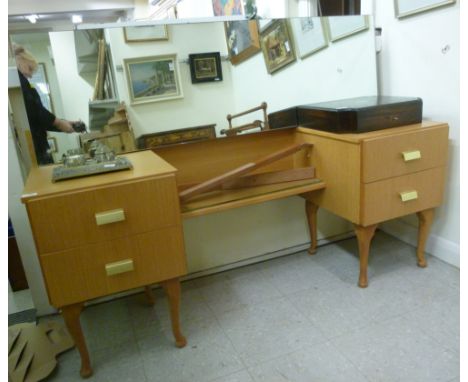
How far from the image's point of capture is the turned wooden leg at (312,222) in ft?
6.25

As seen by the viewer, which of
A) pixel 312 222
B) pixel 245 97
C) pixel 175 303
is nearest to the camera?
pixel 175 303

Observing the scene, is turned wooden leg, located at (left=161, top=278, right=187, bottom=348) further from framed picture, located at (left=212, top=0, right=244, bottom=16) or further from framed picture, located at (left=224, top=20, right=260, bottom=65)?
framed picture, located at (left=212, top=0, right=244, bottom=16)

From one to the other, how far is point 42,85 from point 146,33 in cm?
44

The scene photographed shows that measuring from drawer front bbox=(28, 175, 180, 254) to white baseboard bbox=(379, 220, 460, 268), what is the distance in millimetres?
1329

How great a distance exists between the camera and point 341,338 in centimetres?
136

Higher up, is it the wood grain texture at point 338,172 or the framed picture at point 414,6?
the framed picture at point 414,6

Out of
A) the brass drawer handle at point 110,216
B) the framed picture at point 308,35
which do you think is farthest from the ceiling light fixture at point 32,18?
the brass drawer handle at point 110,216

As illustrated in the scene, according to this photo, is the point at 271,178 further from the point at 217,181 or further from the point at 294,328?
the point at 294,328

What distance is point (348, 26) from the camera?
1785mm

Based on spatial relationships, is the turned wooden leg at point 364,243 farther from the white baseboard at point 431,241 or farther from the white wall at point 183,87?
the white wall at point 183,87

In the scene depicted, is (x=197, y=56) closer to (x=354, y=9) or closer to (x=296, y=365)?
(x=354, y=9)

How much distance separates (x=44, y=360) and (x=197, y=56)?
1.31 metres

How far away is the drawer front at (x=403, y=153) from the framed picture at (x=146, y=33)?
91 centimetres

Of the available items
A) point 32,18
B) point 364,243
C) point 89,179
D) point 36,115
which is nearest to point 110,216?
point 89,179
